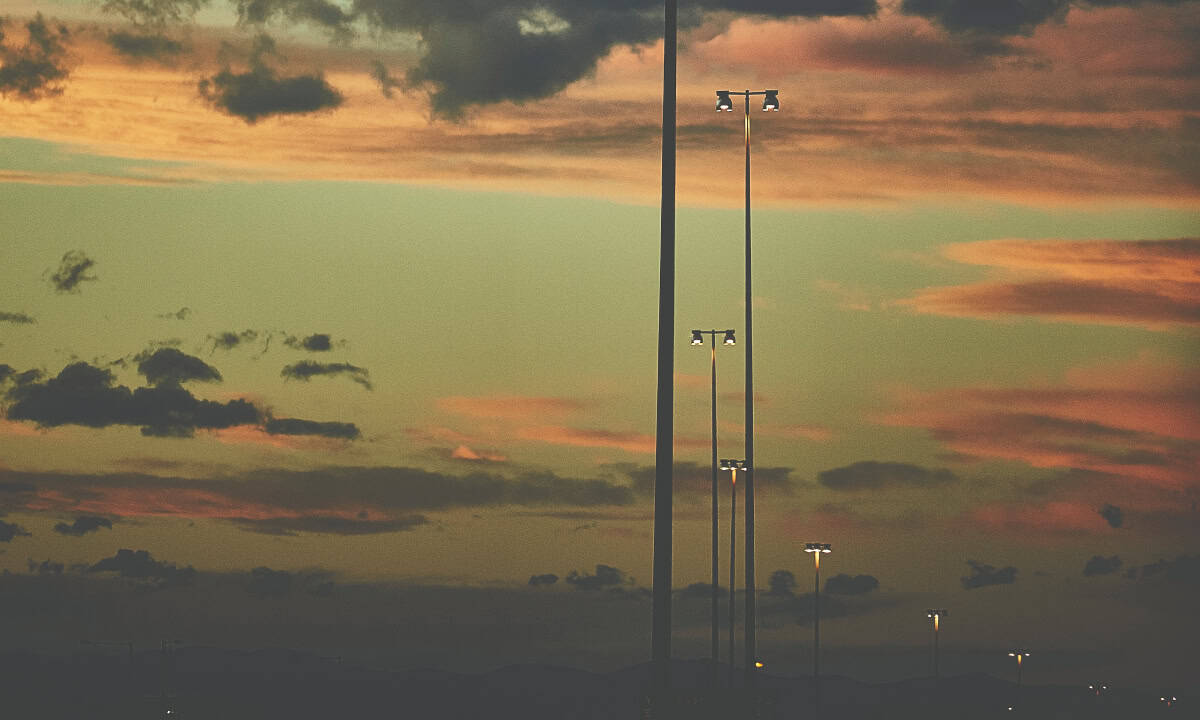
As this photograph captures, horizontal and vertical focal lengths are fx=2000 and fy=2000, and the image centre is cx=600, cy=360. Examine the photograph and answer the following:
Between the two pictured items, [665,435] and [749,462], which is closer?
[665,435]

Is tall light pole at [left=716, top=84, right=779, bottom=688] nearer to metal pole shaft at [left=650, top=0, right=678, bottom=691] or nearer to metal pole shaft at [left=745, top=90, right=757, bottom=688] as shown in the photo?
metal pole shaft at [left=745, top=90, right=757, bottom=688]

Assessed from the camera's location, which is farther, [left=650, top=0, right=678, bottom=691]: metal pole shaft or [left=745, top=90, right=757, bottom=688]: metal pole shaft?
[left=745, top=90, right=757, bottom=688]: metal pole shaft

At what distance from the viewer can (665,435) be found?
23.5 meters

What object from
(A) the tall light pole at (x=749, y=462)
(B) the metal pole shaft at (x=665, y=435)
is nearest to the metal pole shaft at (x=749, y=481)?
(A) the tall light pole at (x=749, y=462)

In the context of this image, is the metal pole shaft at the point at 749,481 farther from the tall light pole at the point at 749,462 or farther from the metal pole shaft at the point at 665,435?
the metal pole shaft at the point at 665,435

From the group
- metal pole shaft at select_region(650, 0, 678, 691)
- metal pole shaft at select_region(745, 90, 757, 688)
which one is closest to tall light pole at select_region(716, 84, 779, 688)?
metal pole shaft at select_region(745, 90, 757, 688)

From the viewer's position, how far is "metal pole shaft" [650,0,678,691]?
23.0m

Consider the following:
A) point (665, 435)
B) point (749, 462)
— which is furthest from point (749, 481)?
point (665, 435)

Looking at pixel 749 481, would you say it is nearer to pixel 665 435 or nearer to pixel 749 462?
pixel 749 462

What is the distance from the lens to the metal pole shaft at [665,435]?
23031mm

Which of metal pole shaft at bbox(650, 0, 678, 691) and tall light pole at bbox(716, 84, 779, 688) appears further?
tall light pole at bbox(716, 84, 779, 688)

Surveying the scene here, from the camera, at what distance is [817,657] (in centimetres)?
8475

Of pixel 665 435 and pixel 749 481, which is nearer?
pixel 665 435

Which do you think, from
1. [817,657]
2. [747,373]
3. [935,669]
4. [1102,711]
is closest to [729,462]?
[817,657]
